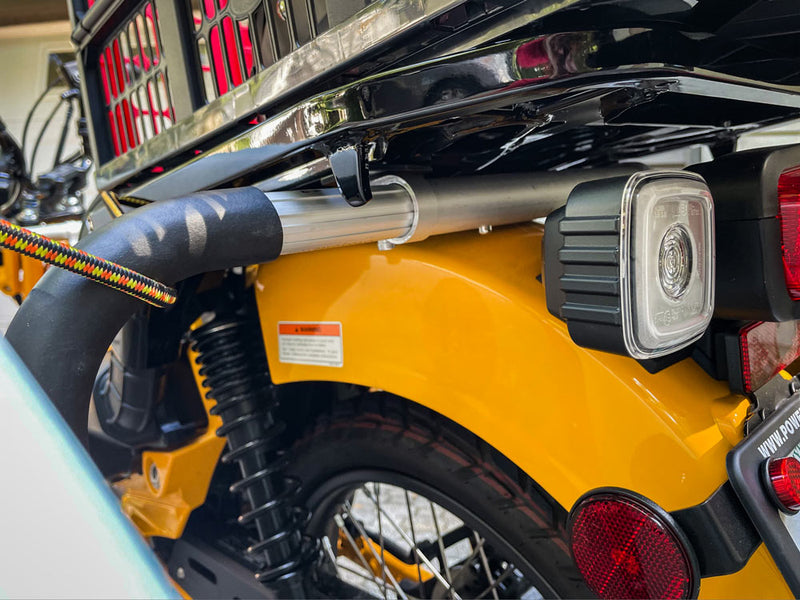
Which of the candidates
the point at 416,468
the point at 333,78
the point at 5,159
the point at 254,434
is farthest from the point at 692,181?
the point at 5,159

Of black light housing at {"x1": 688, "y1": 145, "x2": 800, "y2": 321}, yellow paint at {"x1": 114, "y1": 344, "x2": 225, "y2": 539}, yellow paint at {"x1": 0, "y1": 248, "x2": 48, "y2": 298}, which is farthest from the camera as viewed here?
yellow paint at {"x1": 0, "y1": 248, "x2": 48, "y2": 298}

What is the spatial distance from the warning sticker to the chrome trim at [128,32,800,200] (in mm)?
269

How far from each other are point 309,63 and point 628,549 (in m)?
0.62

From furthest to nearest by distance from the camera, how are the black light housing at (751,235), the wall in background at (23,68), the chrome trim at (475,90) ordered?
the wall in background at (23,68), the black light housing at (751,235), the chrome trim at (475,90)

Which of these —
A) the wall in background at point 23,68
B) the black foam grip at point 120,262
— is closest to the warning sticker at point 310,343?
the black foam grip at point 120,262

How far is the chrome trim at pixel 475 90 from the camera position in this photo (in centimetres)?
→ 43

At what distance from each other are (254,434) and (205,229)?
0.46m

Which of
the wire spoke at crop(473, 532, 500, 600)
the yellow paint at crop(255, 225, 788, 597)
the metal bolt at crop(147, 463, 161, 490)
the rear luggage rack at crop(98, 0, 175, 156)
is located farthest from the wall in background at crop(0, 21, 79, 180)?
the wire spoke at crop(473, 532, 500, 600)

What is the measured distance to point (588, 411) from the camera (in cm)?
64

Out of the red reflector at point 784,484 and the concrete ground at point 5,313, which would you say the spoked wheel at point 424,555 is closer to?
the red reflector at point 784,484

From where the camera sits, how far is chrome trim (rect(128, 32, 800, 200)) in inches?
16.9

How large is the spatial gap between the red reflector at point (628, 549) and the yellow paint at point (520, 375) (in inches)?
0.8

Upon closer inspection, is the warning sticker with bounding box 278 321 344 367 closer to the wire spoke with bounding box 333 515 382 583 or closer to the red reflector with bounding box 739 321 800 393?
the wire spoke with bounding box 333 515 382 583

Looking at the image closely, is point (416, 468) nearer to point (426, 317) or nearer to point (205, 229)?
point (426, 317)
